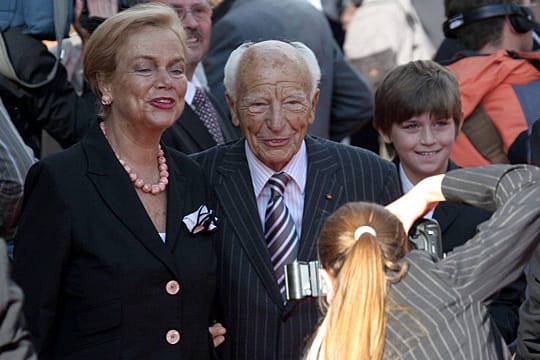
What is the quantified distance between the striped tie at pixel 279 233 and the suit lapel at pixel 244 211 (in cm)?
5

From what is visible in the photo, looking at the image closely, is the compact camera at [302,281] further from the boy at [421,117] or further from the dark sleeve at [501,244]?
the boy at [421,117]

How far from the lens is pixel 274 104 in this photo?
4.81 meters

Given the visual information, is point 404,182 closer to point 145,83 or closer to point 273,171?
point 273,171

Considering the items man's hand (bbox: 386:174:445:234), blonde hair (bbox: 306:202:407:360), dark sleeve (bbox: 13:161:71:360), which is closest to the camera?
blonde hair (bbox: 306:202:407:360)

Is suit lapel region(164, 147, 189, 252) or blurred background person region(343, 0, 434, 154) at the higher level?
blurred background person region(343, 0, 434, 154)

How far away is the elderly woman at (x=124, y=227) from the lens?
Result: 4.12m

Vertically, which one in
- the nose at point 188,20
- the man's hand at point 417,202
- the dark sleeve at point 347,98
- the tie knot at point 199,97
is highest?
the nose at point 188,20

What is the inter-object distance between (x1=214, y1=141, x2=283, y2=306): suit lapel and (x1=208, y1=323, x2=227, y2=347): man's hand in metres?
0.23

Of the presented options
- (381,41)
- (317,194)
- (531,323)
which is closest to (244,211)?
(317,194)

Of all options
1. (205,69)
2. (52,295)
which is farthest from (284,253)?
(205,69)

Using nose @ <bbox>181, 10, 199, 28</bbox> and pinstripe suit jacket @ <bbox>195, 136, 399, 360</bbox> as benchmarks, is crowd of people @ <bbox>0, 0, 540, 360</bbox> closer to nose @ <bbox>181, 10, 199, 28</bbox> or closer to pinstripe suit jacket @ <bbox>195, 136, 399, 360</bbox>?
pinstripe suit jacket @ <bbox>195, 136, 399, 360</bbox>

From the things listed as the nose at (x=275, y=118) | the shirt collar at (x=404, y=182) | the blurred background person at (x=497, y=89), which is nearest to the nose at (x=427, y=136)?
the shirt collar at (x=404, y=182)

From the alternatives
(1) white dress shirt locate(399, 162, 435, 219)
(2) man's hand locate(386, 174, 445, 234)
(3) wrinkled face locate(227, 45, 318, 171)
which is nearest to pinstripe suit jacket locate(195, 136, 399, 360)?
(3) wrinkled face locate(227, 45, 318, 171)

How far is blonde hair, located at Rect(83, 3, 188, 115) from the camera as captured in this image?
4473 millimetres
